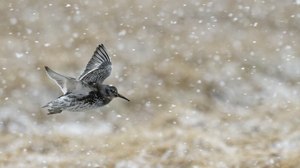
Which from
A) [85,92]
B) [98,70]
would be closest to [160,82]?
[98,70]

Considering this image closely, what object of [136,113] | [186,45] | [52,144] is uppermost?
[186,45]

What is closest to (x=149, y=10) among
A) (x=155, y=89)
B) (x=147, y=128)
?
(x=155, y=89)

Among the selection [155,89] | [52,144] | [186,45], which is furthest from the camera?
[186,45]

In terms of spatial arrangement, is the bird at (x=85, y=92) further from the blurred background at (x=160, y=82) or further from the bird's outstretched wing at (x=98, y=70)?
the blurred background at (x=160, y=82)

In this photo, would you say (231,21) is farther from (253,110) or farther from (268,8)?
(253,110)

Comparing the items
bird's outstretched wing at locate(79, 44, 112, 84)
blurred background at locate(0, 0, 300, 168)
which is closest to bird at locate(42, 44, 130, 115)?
bird's outstretched wing at locate(79, 44, 112, 84)

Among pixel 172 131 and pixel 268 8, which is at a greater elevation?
pixel 268 8

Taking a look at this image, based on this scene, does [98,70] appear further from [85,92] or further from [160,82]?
[160,82]

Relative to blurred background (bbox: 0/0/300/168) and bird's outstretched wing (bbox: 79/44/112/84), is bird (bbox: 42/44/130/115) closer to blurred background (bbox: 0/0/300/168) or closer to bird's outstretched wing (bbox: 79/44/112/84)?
bird's outstretched wing (bbox: 79/44/112/84)
